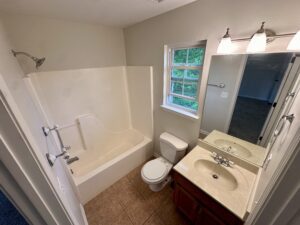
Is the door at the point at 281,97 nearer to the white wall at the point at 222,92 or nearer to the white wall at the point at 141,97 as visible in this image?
the white wall at the point at 222,92

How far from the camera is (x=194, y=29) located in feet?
4.55

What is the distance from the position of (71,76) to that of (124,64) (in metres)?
0.92

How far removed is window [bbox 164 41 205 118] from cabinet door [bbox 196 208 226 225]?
106cm

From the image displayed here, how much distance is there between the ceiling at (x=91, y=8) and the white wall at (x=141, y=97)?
0.71m

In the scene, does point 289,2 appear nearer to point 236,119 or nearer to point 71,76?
point 236,119

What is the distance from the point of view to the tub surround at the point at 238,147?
4.12 feet

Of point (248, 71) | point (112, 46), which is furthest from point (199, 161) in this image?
point (112, 46)

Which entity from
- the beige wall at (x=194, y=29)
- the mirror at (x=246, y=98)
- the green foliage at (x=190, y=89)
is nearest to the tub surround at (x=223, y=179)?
the mirror at (x=246, y=98)

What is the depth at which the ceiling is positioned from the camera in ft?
3.94

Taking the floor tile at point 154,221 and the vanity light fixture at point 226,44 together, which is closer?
the vanity light fixture at point 226,44

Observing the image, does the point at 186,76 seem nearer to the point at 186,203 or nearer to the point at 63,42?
the point at 186,203

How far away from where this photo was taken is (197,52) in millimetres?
1559

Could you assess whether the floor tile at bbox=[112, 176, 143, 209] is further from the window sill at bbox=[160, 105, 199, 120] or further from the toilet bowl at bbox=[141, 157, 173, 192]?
the window sill at bbox=[160, 105, 199, 120]

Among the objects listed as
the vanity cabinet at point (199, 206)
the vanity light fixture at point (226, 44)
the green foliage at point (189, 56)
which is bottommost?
the vanity cabinet at point (199, 206)
